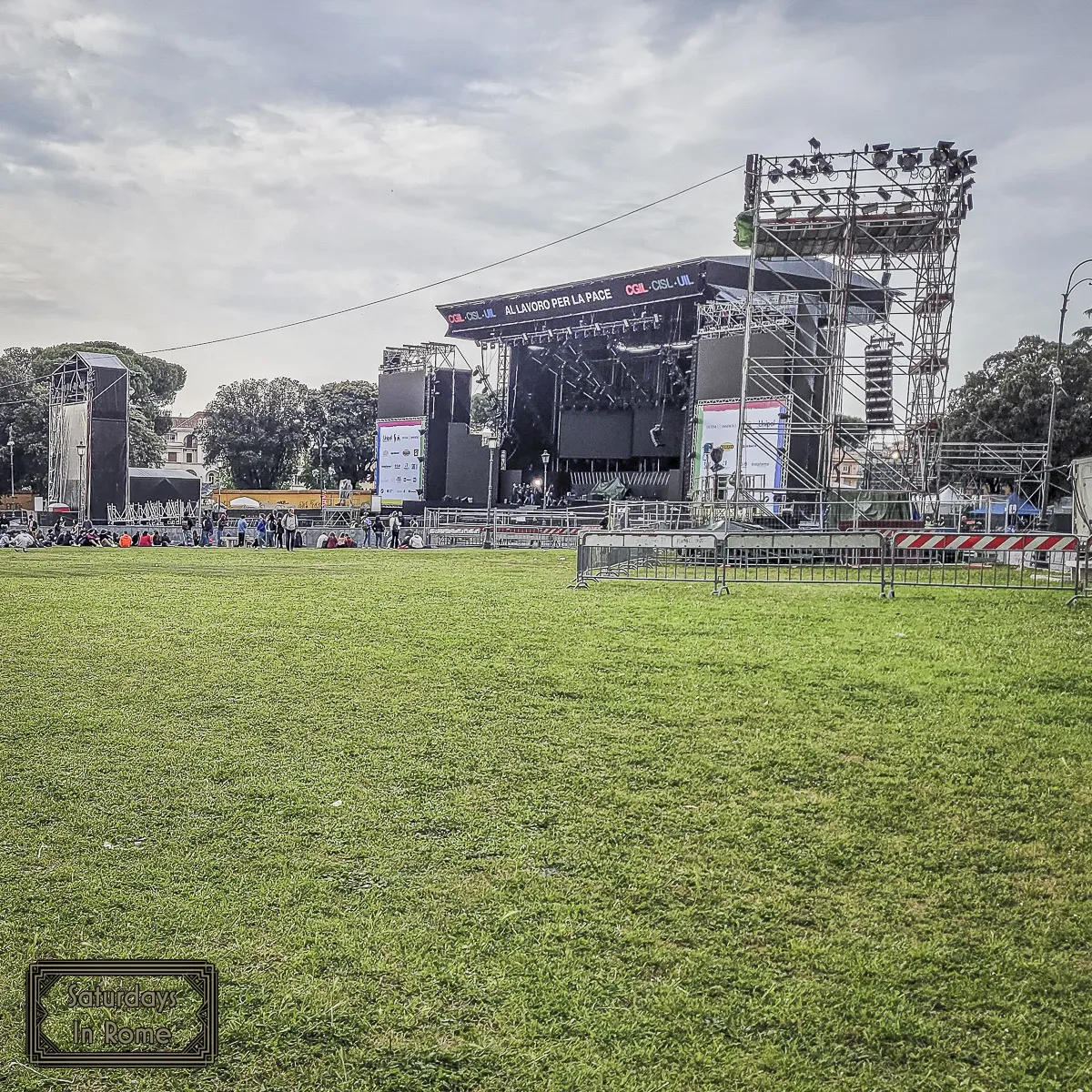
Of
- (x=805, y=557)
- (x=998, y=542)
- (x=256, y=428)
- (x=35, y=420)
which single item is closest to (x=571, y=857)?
(x=998, y=542)

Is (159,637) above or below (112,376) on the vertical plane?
below

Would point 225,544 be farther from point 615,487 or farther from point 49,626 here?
point 49,626

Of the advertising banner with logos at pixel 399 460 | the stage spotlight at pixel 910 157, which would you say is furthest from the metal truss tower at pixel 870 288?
the advertising banner with logos at pixel 399 460

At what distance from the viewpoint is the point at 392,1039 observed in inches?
114

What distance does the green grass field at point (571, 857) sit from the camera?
2906mm

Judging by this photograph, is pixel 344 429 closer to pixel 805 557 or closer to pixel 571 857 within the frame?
pixel 805 557

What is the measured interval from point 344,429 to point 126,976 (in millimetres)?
70915

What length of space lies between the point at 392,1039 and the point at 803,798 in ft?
9.03

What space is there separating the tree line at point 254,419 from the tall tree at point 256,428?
0.22 ft

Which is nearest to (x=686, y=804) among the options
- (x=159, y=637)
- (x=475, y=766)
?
(x=475, y=766)

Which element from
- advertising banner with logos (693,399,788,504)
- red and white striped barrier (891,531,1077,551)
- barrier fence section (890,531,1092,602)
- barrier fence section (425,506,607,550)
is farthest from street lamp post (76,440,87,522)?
red and white striped barrier (891,531,1077,551)

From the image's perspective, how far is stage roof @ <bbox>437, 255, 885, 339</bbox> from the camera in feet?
118

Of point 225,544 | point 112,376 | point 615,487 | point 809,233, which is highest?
point 809,233

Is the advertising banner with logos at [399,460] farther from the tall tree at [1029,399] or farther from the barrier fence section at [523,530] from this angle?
the tall tree at [1029,399]
